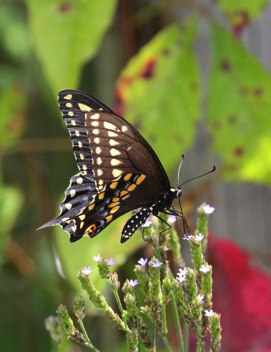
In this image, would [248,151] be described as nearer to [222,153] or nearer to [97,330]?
A: [222,153]

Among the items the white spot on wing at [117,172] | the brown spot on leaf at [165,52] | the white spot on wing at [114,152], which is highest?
the brown spot on leaf at [165,52]

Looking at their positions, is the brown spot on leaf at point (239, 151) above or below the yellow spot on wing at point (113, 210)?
above

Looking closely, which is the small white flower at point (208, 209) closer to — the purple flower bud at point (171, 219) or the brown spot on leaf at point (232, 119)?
the purple flower bud at point (171, 219)

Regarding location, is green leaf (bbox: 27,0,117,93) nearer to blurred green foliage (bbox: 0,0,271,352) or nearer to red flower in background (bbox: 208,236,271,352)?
blurred green foliage (bbox: 0,0,271,352)

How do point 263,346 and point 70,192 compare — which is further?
point 263,346

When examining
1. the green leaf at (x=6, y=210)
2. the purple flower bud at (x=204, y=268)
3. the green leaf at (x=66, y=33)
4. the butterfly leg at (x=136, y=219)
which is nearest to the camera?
the purple flower bud at (x=204, y=268)

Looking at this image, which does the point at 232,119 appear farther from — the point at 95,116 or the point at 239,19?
the point at 95,116

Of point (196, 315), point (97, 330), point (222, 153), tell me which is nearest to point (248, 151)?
point (222, 153)

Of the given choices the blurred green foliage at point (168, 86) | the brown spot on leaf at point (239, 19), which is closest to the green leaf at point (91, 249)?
the blurred green foliage at point (168, 86)
